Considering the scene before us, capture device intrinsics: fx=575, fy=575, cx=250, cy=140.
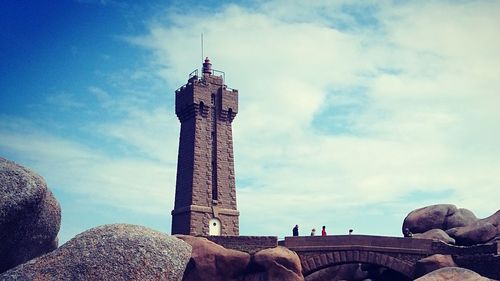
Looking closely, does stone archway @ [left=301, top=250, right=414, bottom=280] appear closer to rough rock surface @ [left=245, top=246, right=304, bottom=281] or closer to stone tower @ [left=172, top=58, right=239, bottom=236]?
rough rock surface @ [left=245, top=246, right=304, bottom=281]

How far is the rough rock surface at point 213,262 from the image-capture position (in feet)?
83.0

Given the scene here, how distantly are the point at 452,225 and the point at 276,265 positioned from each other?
1405cm

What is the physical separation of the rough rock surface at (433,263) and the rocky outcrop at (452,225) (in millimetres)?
3668

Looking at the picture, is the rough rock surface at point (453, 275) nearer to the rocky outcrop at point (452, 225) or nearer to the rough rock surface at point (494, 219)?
the rocky outcrop at point (452, 225)

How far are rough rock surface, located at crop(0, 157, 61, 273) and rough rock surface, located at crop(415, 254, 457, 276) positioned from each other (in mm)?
18592

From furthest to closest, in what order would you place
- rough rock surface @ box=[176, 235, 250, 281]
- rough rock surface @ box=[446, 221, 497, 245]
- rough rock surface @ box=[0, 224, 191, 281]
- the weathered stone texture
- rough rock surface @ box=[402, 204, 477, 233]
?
1. rough rock surface @ box=[402, 204, 477, 233]
2. rough rock surface @ box=[446, 221, 497, 245]
3. the weathered stone texture
4. rough rock surface @ box=[176, 235, 250, 281]
5. rough rock surface @ box=[0, 224, 191, 281]

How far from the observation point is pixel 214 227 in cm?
3712

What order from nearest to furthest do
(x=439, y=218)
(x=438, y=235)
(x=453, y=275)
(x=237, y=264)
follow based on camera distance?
(x=453, y=275) → (x=237, y=264) → (x=438, y=235) → (x=439, y=218)

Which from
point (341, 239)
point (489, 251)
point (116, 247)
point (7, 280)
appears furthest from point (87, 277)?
point (489, 251)

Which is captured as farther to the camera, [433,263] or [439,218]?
[439,218]

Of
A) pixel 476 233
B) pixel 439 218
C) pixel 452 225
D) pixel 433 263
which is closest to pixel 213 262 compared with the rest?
pixel 433 263

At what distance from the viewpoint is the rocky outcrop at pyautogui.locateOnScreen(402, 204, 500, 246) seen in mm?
31141

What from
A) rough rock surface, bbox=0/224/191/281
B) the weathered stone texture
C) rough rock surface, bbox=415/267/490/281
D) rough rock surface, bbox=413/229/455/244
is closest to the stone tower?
the weathered stone texture

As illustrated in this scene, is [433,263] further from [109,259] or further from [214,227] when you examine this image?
[109,259]
